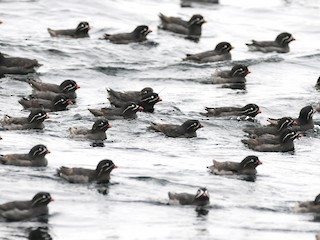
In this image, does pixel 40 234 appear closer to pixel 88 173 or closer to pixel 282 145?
pixel 88 173

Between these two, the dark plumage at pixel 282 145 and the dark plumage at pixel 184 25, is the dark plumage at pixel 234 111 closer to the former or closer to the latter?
the dark plumage at pixel 282 145

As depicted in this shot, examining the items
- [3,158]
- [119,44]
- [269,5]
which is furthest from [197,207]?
[269,5]

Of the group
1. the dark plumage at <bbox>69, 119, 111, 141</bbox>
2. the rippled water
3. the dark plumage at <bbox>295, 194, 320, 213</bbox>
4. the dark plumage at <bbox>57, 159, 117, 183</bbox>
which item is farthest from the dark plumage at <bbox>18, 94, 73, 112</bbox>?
the dark plumage at <bbox>295, 194, 320, 213</bbox>

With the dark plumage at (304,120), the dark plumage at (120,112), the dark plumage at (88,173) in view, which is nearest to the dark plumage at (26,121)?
the dark plumage at (120,112)

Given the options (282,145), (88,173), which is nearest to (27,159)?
(88,173)

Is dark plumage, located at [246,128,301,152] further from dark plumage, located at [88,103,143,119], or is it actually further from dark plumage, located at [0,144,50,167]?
dark plumage, located at [0,144,50,167]

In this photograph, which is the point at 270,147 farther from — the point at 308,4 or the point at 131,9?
the point at 308,4
